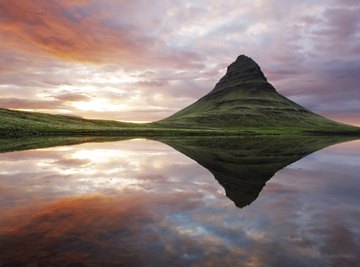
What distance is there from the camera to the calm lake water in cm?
883

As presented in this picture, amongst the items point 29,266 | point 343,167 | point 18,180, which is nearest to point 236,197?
point 29,266

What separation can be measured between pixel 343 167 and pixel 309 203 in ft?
61.3

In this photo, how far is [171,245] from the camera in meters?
9.63

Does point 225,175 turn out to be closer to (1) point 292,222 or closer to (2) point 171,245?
(1) point 292,222

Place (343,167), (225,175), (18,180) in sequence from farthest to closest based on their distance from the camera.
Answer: (343,167), (225,175), (18,180)

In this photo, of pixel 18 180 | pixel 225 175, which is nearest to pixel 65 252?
pixel 18 180

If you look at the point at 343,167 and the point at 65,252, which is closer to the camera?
the point at 65,252

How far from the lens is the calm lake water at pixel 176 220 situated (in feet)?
29.0

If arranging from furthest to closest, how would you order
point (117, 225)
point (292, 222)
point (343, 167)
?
point (343, 167) < point (292, 222) < point (117, 225)

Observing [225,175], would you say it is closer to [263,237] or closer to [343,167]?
[263,237]

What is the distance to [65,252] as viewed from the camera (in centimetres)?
888

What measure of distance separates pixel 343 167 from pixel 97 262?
30.2m

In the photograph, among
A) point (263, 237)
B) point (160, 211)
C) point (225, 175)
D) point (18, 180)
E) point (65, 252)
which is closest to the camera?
point (65, 252)

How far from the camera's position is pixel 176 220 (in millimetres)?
12359
